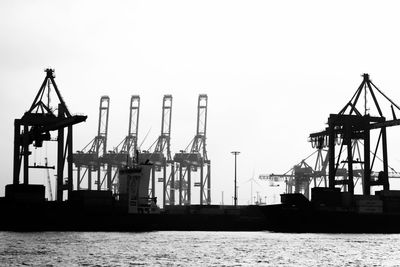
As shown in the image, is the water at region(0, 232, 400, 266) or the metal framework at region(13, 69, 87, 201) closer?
the water at region(0, 232, 400, 266)

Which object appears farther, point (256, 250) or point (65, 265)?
point (256, 250)

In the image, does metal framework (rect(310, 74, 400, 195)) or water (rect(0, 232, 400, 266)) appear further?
metal framework (rect(310, 74, 400, 195))

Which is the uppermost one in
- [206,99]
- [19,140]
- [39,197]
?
[206,99]

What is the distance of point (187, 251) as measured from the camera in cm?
7844

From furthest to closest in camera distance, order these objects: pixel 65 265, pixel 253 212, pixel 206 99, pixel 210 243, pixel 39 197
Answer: pixel 206 99, pixel 253 212, pixel 39 197, pixel 210 243, pixel 65 265

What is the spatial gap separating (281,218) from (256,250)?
4293cm

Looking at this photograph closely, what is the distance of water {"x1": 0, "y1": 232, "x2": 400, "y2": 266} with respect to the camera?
67688 mm

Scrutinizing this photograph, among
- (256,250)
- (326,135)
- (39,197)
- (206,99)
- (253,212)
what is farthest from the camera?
(206,99)

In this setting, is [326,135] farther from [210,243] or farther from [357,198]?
[210,243]

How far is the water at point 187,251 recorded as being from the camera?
222 ft

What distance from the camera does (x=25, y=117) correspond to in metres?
117

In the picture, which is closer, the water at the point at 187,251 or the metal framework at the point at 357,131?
the water at the point at 187,251

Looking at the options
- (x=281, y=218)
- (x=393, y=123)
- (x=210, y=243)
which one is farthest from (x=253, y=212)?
(x=210, y=243)

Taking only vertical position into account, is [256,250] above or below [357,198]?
below
